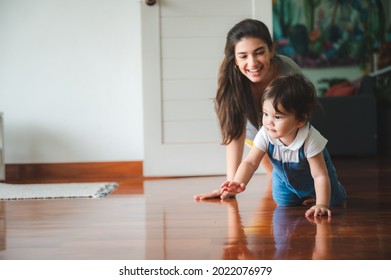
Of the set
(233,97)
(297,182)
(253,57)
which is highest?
(253,57)

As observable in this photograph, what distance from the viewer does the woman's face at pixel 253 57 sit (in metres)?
1.65

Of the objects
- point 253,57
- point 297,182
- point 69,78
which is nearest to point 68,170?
point 69,78

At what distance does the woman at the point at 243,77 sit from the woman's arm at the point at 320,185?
1.16ft

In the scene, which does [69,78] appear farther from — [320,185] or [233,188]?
[320,185]

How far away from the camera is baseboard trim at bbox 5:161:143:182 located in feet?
8.79

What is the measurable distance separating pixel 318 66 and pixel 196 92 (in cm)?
207

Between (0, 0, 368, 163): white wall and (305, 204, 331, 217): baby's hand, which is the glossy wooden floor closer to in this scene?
(305, 204, 331, 217): baby's hand

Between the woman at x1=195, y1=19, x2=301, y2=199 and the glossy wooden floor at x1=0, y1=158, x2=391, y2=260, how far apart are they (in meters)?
0.21

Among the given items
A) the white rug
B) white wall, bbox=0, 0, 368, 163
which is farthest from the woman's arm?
white wall, bbox=0, 0, 368, 163

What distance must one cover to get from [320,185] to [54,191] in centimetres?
104

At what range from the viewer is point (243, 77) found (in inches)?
68.7

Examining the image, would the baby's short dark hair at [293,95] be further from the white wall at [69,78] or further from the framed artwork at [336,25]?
the framed artwork at [336,25]
